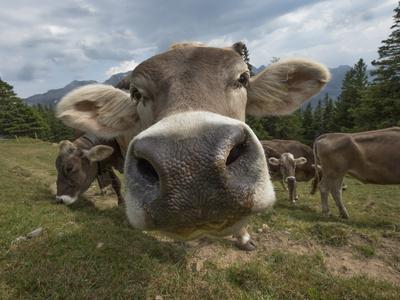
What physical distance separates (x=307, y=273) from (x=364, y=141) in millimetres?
5470

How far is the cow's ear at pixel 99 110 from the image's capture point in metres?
4.23

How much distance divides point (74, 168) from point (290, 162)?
7126 millimetres

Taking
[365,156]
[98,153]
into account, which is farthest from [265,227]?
[98,153]

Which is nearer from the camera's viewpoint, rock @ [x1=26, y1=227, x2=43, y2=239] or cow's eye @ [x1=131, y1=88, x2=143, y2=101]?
cow's eye @ [x1=131, y1=88, x2=143, y2=101]

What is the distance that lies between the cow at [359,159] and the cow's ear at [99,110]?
5.93m

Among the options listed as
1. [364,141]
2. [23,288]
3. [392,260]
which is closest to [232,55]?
[23,288]

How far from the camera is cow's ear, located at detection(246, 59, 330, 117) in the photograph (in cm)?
395

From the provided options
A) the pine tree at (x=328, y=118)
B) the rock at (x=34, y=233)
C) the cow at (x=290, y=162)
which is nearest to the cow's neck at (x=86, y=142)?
the rock at (x=34, y=233)

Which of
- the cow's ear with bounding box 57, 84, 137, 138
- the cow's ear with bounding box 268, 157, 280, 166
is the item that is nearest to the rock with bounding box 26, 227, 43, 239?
the cow's ear with bounding box 57, 84, 137, 138

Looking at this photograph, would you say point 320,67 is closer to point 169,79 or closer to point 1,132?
point 169,79

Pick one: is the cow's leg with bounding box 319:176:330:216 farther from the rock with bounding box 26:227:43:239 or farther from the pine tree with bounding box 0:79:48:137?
the pine tree with bounding box 0:79:48:137

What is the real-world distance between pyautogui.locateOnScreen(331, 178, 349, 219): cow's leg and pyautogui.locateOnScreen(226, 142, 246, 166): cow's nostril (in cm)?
679

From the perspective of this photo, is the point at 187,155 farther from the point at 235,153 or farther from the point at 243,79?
the point at 243,79

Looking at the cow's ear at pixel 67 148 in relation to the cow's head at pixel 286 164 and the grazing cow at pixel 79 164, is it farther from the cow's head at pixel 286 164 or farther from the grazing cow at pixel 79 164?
the cow's head at pixel 286 164
